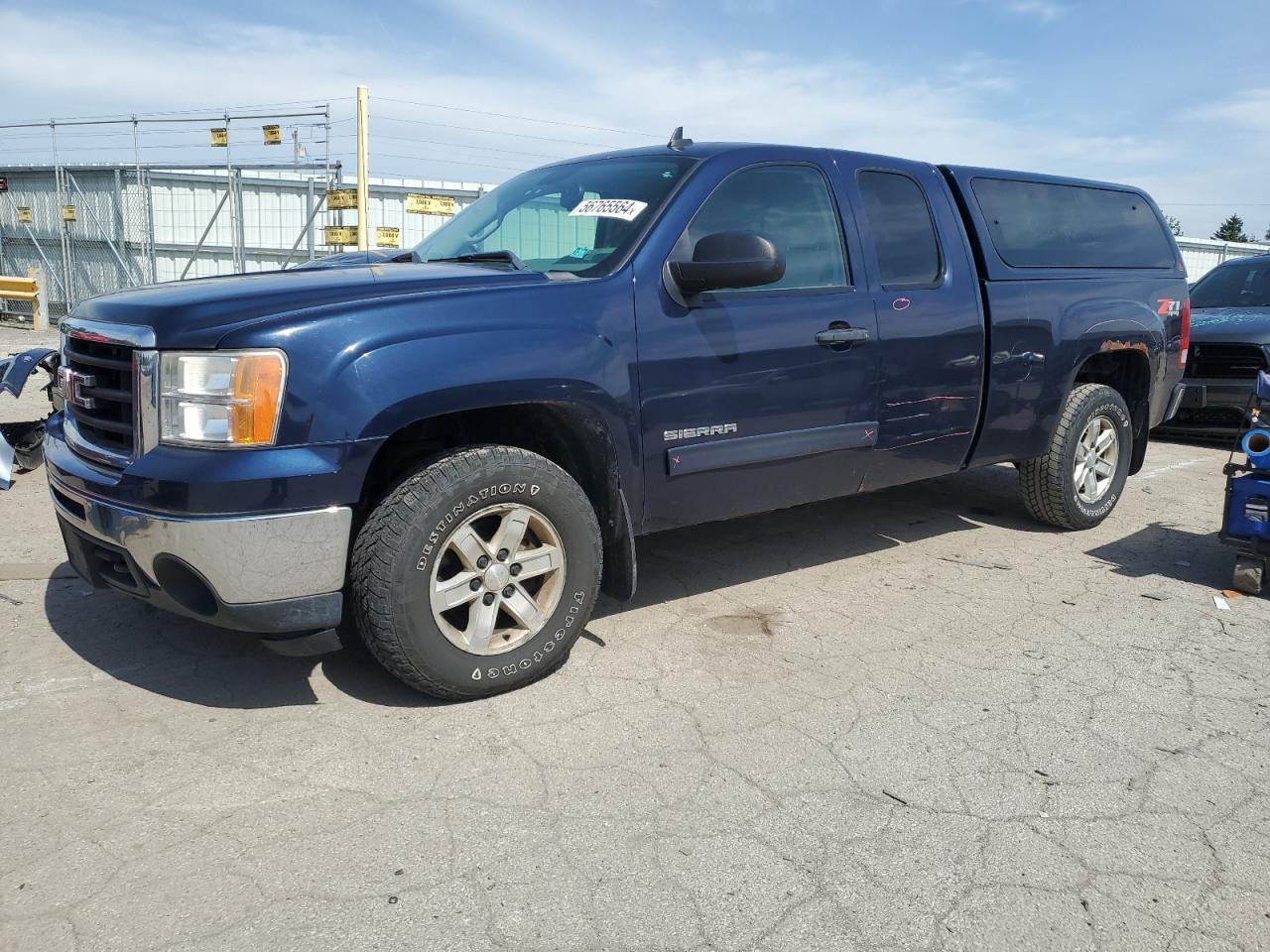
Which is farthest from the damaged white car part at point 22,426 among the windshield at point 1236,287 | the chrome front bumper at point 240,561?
the windshield at point 1236,287

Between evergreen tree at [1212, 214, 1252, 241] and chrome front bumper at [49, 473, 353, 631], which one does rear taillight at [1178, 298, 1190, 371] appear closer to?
chrome front bumper at [49, 473, 353, 631]

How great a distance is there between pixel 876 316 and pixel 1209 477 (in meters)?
4.54

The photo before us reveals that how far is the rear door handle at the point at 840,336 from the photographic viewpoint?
4031 millimetres

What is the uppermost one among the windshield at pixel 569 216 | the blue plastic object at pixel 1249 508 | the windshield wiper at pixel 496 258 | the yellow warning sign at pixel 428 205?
the yellow warning sign at pixel 428 205

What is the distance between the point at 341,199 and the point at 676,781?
36.8 ft

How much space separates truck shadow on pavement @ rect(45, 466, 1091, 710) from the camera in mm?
3393

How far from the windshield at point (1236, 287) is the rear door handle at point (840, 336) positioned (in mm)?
7237

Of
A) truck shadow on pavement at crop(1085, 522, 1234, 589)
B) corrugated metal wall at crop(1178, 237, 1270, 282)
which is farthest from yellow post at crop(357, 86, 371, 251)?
corrugated metal wall at crop(1178, 237, 1270, 282)

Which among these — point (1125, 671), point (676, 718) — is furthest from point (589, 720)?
point (1125, 671)

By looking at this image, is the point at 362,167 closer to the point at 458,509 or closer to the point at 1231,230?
the point at 458,509

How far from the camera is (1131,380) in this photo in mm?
5902

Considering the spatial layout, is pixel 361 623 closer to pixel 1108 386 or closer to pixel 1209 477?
pixel 1108 386

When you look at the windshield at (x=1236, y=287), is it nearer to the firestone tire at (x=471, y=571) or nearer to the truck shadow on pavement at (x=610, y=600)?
the truck shadow on pavement at (x=610, y=600)

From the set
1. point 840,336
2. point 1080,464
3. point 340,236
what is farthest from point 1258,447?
point 340,236
